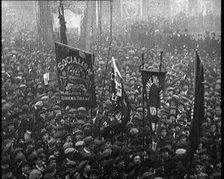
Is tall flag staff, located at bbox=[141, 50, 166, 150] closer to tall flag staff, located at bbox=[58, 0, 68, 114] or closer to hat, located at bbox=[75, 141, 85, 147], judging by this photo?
hat, located at bbox=[75, 141, 85, 147]

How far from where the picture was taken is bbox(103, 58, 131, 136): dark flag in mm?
4708

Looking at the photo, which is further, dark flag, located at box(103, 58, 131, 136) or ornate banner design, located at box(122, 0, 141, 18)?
ornate banner design, located at box(122, 0, 141, 18)

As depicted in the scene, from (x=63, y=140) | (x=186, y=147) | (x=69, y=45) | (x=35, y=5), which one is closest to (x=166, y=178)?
(x=186, y=147)

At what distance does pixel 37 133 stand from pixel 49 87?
78 centimetres

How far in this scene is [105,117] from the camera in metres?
4.97

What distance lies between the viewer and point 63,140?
15.4 ft

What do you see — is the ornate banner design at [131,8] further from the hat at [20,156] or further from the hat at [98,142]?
the hat at [20,156]


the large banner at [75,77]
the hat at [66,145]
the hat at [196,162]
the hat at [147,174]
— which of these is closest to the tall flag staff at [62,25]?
the large banner at [75,77]

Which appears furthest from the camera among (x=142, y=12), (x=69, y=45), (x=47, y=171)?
(x=142, y=12)

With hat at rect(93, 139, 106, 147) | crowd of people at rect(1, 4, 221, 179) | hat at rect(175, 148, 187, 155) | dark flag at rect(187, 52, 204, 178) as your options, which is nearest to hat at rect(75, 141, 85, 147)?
crowd of people at rect(1, 4, 221, 179)

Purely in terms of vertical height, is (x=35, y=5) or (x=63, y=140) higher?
(x=35, y=5)

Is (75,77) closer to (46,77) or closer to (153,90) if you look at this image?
(46,77)

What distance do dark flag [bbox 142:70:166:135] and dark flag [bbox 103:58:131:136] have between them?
0.31 meters

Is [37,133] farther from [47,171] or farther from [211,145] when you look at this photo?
[211,145]
